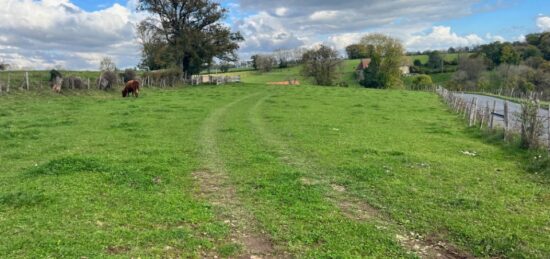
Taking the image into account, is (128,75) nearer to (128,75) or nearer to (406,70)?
(128,75)

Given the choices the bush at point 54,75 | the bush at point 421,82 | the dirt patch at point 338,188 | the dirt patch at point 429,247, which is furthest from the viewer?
the bush at point 421,82

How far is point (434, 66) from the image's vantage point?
437 ft

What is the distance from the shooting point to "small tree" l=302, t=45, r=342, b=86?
88.6 meters

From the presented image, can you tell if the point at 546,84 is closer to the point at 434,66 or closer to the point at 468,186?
the point at 434,66

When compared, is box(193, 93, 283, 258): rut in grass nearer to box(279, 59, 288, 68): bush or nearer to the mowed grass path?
the mowed grass path

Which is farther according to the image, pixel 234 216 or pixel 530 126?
pixel 530 126

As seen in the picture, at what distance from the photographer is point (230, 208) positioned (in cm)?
848

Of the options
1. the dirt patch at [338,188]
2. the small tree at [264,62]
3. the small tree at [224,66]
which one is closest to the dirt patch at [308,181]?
the dirt patch at [338,188]

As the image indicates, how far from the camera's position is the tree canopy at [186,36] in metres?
59.4

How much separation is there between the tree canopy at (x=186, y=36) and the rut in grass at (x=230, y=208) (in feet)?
156

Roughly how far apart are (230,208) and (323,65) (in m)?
82.3

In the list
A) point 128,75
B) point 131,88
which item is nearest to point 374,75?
point 128,75

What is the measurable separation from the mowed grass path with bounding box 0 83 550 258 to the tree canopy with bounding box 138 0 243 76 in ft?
140

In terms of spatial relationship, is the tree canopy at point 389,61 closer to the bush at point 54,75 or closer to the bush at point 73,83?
the bush at point 73,83
